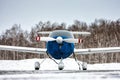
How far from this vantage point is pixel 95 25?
220ft

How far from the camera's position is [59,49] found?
15.7 meters

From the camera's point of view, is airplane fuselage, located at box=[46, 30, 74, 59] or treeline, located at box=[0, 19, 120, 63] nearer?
airplane fuselage, located at box=[46, 30, 74, 59]

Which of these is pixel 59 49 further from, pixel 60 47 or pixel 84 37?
pixel 84 37

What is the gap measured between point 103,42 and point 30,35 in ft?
56.3

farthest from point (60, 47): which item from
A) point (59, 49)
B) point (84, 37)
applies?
point (84, 37)

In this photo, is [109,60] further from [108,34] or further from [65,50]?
[65,50]

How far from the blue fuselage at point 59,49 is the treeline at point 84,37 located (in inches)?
1574

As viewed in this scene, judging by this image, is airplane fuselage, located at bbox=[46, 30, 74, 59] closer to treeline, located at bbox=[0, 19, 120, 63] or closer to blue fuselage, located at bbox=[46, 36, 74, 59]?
blue fuselage, located at bbox=[46, 36, 74, 59]

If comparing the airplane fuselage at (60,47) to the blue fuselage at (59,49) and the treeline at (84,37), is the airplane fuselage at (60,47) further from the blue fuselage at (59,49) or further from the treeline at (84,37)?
the treeline at (84,37)

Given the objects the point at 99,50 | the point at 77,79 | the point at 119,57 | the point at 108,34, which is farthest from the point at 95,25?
the point at 77,79

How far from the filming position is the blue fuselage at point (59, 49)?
1564 cm

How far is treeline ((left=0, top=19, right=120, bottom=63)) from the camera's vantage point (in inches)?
2330

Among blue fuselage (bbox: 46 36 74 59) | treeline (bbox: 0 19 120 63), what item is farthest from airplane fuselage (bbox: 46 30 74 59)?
treeline (bbox: 0 19 120 63)

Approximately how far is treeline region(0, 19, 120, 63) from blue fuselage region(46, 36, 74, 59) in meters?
40.0
